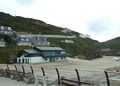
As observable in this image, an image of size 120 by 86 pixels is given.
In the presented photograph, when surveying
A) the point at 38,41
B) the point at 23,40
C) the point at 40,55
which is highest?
the point at 23,40

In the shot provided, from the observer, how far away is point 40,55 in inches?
2876

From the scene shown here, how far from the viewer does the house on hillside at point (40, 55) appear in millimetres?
70125

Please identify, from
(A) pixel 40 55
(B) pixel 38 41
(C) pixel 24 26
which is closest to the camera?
(A) pixel 40 55

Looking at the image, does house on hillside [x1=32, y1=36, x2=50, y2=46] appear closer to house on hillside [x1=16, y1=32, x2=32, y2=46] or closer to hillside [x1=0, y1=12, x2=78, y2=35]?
house on hillside [x1=16, y1=32, x2=32, y2=46]

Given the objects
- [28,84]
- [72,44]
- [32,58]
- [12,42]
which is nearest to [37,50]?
[32,58]

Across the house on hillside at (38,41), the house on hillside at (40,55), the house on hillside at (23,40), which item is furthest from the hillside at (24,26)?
the house on hillside at (40,55)

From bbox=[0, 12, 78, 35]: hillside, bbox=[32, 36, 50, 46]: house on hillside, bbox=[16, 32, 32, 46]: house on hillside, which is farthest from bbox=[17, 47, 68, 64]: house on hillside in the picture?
bbox=[0, 12, 78, 35]: hillside

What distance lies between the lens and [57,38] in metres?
117

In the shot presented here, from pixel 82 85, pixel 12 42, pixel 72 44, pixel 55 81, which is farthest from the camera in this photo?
pixel 72 44

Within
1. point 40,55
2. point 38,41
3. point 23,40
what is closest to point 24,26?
point 38,41

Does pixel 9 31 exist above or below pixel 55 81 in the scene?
above

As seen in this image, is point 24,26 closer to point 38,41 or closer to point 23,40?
point 38,41

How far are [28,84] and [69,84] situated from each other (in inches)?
128

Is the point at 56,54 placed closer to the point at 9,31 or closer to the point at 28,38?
the point at 28,38
